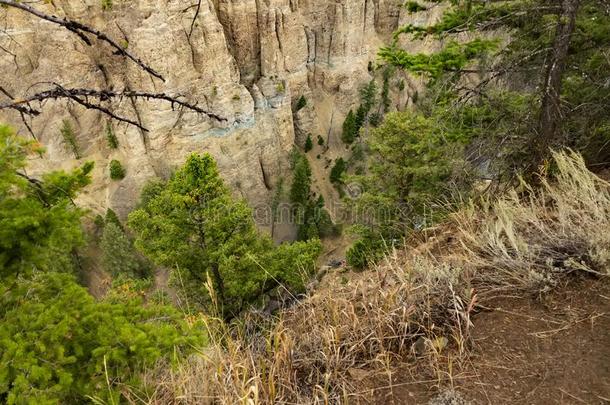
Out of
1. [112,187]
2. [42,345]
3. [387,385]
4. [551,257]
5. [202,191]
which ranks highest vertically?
[551,257]

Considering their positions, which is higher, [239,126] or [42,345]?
[42,345]

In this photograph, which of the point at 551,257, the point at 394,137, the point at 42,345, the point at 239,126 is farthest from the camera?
the point at 239,126

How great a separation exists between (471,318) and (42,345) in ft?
11.6

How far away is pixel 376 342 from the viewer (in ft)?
8.91

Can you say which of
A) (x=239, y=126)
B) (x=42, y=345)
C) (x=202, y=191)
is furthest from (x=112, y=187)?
(x=42, y=345)

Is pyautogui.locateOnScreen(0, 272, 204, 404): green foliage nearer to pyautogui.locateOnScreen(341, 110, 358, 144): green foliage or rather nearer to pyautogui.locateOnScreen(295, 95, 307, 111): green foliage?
pyautogui.locateOnScreen(295, 95, 307, 111): green foliage

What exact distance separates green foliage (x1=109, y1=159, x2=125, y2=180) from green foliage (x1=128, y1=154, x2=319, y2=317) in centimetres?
1803

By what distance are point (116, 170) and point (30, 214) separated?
26474mm

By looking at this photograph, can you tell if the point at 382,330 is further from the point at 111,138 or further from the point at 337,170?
the point at 337,170

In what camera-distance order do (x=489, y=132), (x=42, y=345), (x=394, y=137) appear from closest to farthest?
1. (x=42, y=345)
2. (x=489, y=132)
3. (x=394, y=137)

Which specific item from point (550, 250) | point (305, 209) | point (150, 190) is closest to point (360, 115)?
point (305, 209)

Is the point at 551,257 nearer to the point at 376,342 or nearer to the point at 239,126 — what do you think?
the point at 376,342

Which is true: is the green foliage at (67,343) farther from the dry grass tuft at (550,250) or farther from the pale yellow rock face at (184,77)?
the pale yellow rock face at (184,77)

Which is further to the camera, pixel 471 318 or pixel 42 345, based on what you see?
pixel 42 345
